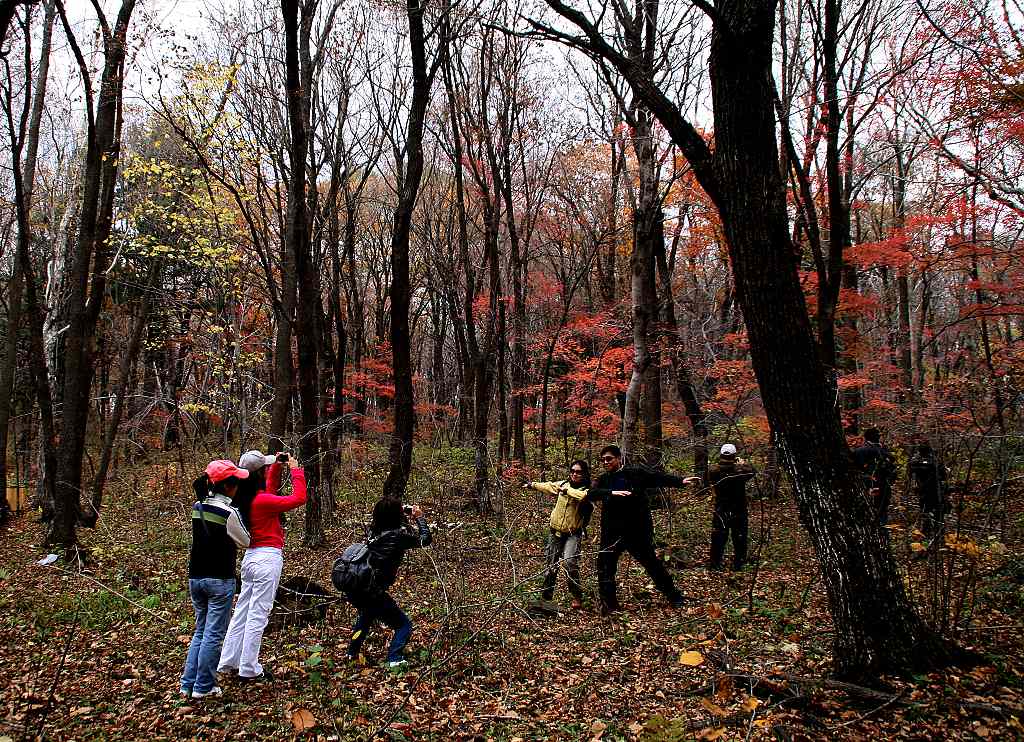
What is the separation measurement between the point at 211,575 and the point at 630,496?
4100 mm

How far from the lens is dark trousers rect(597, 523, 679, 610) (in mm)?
6391

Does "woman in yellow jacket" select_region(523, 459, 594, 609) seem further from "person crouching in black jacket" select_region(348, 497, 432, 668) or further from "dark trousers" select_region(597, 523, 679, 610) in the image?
"person crouching in black jacket" select_region(348, 497, 432, 668)

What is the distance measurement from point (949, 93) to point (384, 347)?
67.6 ft

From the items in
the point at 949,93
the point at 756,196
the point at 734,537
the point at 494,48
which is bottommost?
the point at 734,537

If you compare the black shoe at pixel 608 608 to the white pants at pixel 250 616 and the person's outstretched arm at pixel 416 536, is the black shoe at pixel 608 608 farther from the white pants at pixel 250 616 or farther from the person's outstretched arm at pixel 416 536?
the white pants at pixel 250 616

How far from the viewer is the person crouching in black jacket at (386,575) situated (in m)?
5.24

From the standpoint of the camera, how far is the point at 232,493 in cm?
500

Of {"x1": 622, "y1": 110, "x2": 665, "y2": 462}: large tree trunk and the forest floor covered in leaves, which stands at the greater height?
{"x1": 622, "y1": 110, "x2": 665, "y2": 462}: large tree trunk

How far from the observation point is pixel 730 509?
762 cm

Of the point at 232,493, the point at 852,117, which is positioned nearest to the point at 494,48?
the point at 852,117

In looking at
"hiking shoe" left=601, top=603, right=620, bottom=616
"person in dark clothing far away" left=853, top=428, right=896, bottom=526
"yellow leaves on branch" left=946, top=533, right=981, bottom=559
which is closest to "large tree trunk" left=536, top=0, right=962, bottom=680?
"yellow leaves on branch" left=946, top=533, right=981, bottom=559

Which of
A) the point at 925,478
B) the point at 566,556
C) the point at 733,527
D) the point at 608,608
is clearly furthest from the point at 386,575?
the point at 925,478

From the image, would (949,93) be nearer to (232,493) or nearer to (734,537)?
(734,537)

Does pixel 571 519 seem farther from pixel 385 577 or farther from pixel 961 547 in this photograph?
pixel 961 547
